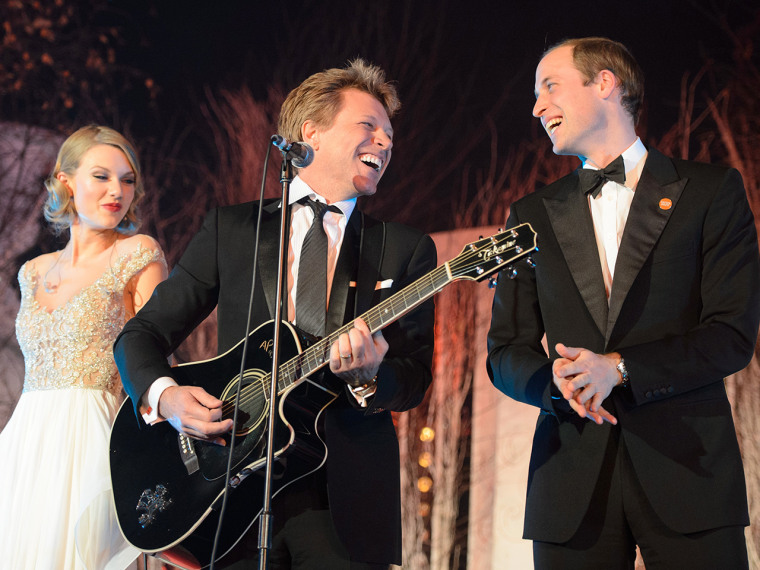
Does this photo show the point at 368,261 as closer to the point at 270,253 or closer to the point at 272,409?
the point at 270,253

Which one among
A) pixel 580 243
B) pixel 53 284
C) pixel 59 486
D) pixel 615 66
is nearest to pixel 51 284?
pixel 53 284

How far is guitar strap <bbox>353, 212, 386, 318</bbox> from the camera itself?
2.62 metres

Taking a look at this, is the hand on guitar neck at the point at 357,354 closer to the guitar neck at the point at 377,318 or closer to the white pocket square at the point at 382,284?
the guitar neck at the point at 377,318

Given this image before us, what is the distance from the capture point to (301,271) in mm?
2695

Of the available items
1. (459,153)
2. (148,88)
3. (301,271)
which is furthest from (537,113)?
(148,88)

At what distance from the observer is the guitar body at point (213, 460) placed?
2359 mm

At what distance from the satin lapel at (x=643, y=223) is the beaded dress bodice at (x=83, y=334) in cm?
225

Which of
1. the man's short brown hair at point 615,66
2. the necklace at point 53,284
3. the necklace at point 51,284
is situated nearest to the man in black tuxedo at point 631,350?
the man's short brown hair at point 615,66

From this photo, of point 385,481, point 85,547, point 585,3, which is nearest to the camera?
point 385,481

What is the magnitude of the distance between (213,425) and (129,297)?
1.46 m

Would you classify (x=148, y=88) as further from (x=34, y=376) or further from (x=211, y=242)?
(x=211, y=242)

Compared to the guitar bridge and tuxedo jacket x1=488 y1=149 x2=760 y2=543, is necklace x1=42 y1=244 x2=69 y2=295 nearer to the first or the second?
the guitar bridge

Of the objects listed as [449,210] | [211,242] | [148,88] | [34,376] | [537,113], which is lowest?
[34,376]

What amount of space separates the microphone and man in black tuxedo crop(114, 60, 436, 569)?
15.4 inches
